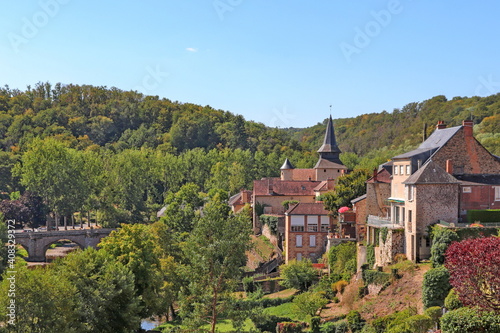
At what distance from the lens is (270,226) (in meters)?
59.9

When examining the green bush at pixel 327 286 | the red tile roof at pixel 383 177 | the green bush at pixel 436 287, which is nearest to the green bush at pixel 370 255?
the green bush at pixel 327 286

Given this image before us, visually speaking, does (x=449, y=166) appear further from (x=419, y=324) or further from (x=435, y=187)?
(x=419, y=324)

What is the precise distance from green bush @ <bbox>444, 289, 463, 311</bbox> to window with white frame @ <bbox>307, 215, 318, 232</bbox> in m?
23.7

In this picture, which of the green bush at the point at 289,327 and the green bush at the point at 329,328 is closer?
the green bush at the point at 329,328

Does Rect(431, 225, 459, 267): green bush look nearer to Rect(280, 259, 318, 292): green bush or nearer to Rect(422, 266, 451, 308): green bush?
Rect(422, 266, 451, 308): green bush

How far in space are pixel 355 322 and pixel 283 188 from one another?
33.8 metres

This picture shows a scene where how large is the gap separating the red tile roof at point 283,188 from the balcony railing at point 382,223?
23193 millimetres

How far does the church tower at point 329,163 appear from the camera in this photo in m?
73.8

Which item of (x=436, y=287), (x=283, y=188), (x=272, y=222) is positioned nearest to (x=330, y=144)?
(x=283, y=188)

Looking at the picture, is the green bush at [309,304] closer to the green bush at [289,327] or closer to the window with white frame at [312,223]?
the green bush at [289,327]

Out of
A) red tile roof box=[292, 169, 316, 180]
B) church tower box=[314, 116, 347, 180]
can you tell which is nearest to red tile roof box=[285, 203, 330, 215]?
church tower box=[314, 116, 347, 180]

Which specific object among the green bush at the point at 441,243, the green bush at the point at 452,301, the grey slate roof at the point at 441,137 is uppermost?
the grey slate roof at the point at 441,137

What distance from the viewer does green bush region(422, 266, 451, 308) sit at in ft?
97.5

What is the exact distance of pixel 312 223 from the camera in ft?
170
